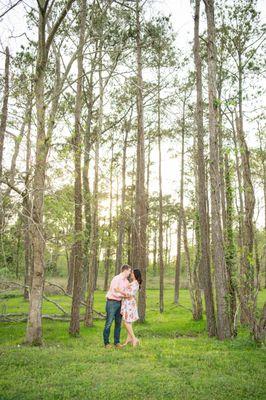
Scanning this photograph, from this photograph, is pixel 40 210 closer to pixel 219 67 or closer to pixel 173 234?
pixel 219 67

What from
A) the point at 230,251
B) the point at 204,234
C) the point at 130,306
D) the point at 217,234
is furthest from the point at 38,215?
the point at 230,251

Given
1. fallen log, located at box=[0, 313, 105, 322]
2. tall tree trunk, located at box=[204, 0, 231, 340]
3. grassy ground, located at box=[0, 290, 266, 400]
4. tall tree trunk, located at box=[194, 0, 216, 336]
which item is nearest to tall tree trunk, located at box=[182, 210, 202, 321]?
fallen log, located at box=[0, 313, 105, 322]

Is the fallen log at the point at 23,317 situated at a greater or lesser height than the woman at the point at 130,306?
lesser

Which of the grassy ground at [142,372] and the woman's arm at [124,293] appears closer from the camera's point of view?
the grassy ground at [142,372]

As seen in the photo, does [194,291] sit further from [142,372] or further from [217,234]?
[142,372]

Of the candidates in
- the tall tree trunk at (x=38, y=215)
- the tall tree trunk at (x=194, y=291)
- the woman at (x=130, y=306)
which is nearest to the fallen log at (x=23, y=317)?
the tall tree trunk at (x=194, y=291)

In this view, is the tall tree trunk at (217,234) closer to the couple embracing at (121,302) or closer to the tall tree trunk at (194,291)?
the couple embracing at (121,302)

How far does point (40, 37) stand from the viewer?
964 centimetres

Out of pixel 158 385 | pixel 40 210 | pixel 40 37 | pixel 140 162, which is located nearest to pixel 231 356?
pixel 158 385

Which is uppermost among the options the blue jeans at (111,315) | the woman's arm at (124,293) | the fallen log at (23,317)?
the woman's arm at (124,293)

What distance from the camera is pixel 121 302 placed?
8.79 metres

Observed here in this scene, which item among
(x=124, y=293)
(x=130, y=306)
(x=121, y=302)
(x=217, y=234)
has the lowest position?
(x=130, y=306)

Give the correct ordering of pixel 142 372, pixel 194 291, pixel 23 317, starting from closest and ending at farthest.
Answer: pixel 142 372 → pixel 23 317 → pixel 194 291

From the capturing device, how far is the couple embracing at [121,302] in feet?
28.2
